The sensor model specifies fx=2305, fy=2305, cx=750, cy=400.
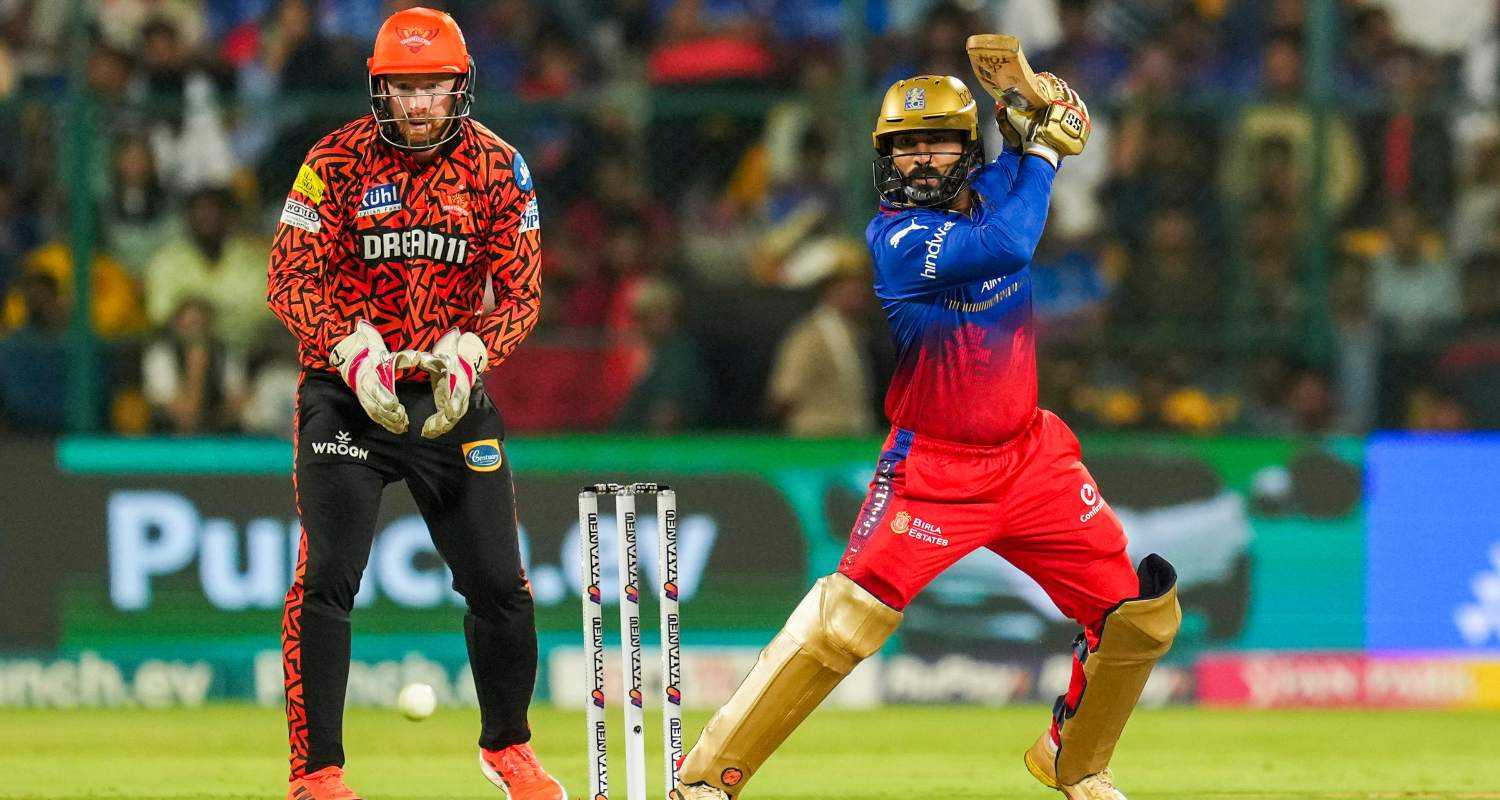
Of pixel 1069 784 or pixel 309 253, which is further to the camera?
pixel 1069 784

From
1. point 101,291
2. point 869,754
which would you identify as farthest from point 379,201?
point 101,291

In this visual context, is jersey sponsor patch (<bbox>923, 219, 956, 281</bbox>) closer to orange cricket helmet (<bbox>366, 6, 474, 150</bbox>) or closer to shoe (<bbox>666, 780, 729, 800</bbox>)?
orange cricket helmet (<bbox>366, 6, 474, 150</bbox>)

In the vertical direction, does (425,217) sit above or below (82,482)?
above

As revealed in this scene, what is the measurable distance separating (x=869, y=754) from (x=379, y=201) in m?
3.68

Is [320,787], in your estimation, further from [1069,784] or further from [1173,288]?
[1173,288]

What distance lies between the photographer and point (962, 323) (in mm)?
6789

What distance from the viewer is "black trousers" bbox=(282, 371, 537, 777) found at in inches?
269

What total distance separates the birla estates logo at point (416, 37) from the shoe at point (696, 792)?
7.57ft

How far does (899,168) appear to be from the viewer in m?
6.82

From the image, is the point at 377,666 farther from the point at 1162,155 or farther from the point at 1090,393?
the point at 1162,155

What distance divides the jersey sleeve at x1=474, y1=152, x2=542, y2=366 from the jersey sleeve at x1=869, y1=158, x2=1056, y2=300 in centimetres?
110

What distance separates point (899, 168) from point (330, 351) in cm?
176

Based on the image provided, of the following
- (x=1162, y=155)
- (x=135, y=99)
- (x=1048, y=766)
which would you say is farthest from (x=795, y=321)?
(x=1048, y=766)

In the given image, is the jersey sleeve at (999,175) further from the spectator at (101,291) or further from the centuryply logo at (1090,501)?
the spectator at (101,291)
